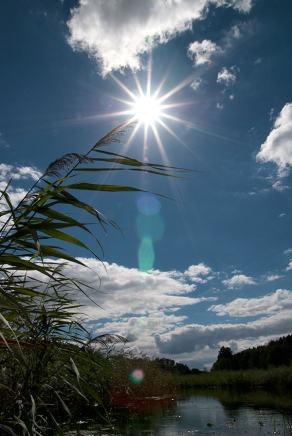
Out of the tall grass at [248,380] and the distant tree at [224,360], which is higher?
the distant tree at [224,360]

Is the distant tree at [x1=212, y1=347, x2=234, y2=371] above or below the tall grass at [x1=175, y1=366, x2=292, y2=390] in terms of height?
above

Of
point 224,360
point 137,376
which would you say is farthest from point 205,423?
point 224,360

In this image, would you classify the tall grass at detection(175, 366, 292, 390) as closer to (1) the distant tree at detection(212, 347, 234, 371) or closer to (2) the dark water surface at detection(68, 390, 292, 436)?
(2) the dark water surface at detection(68, 390, 292, 436)

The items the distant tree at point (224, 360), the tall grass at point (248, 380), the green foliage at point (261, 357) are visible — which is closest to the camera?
the tall grass at point (248, 380)

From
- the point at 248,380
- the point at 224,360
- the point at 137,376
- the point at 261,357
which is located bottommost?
the point at 137,376

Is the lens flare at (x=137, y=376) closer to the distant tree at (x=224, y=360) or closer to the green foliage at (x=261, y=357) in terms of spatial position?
the green foliage at (x=261, y=357)

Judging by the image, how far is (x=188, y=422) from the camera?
11.5 m

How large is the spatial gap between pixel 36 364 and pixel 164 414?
11.8 metres

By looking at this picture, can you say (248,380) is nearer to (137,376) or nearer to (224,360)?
(137,376)

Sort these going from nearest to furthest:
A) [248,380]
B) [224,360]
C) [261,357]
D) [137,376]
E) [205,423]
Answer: [205,423] → [137,376] → [248,380] → [261,357] → [224,360]

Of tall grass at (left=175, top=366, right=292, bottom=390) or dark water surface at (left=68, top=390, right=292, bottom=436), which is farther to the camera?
tall grass at (left=175, top=366, right=292, bottom=390)

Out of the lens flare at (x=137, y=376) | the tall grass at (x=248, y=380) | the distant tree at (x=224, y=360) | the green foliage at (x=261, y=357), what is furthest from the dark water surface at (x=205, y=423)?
the distant tree at (x=224, y=360)

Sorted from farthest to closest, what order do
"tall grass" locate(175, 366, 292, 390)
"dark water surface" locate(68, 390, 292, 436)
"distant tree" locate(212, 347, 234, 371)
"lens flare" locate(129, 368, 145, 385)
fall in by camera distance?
"distant tree" locate(212, 347, 234, 371), "tall grass" locate(175, 366, 292, 390), "lens flare" locate(129, 368, 145, 385), "dark water surface" locate(68, 390, 292, 436)

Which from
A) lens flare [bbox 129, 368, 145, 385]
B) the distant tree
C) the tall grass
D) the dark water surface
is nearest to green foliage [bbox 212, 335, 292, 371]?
the distant tree
